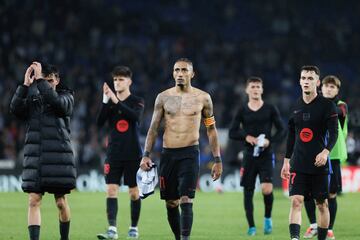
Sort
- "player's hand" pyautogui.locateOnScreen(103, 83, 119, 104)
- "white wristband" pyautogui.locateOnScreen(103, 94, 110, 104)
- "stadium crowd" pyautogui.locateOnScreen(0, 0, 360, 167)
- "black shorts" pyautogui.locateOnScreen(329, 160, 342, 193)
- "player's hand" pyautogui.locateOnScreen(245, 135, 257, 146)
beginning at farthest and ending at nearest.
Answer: "stadium crowd" pyautogui.locateOnScreen(0, 0, 360, 167)
"player's hand" pyautogui.locateOnScreen(245, 135, 257, 146)
"black shorts" pyautogui.locateOnScreen(329, 160, 342, 193)
"white wristband" pyautogui.locateOnScreen(103, 94, 110, 104)
"player's hand" pyautogui.locateOnScreen(103, 83, 119, 104)

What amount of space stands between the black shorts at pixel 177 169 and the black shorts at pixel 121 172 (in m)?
2.66

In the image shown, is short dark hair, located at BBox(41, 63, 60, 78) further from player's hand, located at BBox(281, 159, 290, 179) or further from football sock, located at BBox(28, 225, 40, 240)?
player's hand, located at BBox(281, 159, 290, 179)

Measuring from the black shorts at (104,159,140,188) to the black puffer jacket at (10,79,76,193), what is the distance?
2.90 meters

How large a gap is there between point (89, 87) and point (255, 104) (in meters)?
16.5

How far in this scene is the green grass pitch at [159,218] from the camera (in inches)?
587

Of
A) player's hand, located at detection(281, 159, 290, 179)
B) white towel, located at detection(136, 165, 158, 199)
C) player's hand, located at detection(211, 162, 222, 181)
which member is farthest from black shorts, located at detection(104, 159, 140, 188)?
player's hand, located at detection(281, 159, 290, 179)

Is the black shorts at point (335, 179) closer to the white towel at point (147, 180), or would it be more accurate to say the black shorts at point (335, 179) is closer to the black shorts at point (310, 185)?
the black shorts at point (310, 185)

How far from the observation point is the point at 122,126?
1470 centimetres

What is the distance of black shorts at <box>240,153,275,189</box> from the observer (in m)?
15.7

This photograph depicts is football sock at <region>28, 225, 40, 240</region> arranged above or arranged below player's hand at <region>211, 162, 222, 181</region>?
below

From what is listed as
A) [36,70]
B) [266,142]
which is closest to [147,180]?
[36,70]

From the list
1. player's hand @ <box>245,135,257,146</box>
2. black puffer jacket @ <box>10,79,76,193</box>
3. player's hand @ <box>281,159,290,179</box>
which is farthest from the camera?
player's hand @ <box>245,135,257,146</box>

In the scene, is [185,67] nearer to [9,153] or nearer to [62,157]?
[62,157]

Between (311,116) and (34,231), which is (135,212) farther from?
(311,116)
